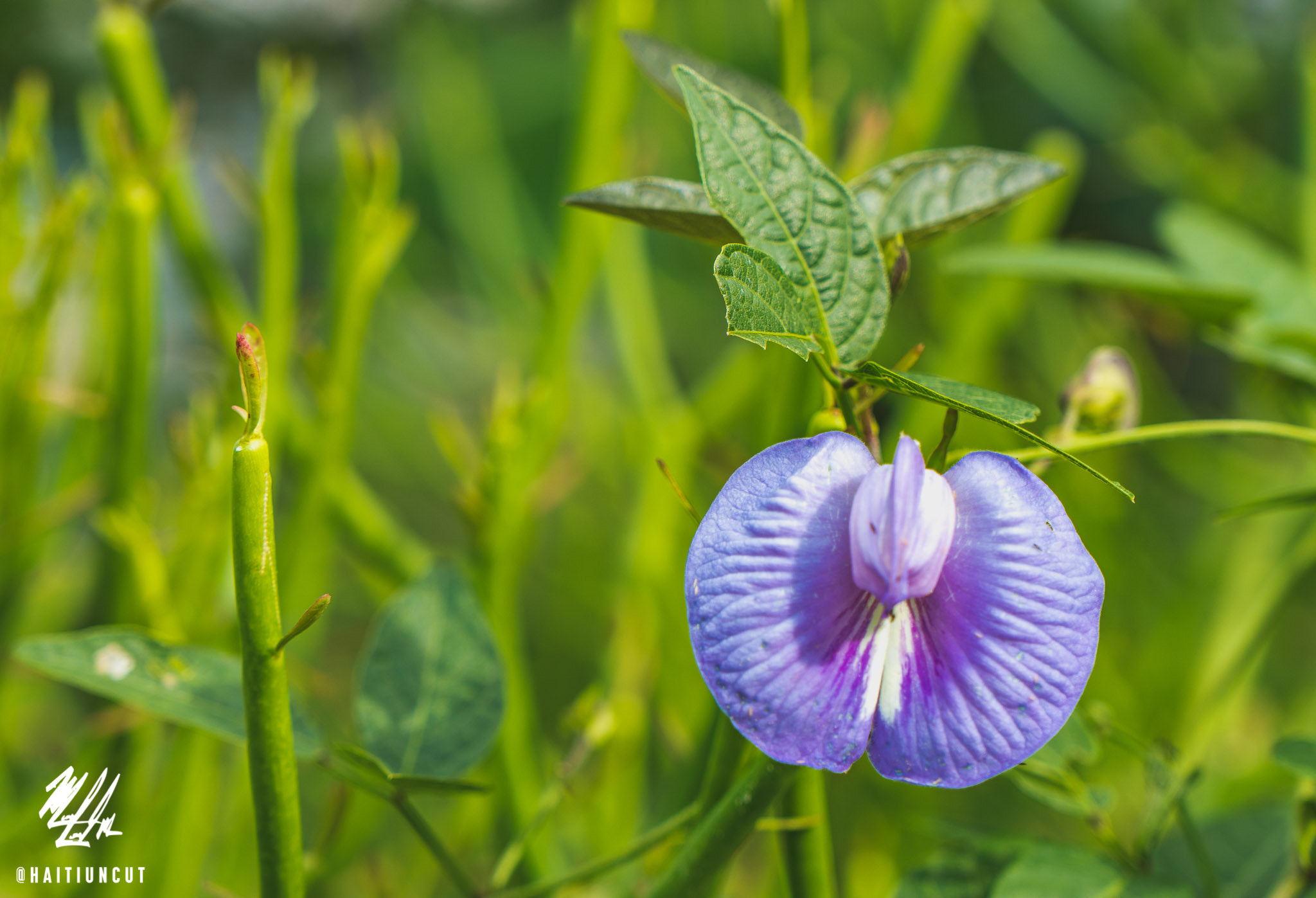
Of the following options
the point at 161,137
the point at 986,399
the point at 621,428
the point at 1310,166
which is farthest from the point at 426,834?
the point at 1310,166

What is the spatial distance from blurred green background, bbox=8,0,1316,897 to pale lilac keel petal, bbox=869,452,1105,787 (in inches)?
1.4

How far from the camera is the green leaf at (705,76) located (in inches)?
6.6

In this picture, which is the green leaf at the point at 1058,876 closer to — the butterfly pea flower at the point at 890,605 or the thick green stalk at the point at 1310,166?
the butterfly pea flower at the point at 890,605

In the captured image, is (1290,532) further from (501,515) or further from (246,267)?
(246,267)

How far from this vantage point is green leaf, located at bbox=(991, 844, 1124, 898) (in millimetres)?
165

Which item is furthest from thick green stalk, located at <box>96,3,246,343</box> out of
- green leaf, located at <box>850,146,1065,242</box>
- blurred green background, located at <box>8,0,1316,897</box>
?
green leaf, located at <box>850,146,1065,242</box>

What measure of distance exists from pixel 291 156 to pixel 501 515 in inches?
5.4

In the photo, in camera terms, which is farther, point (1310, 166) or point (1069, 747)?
point (1310, 166)

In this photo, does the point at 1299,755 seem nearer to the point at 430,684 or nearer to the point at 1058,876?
the point at 1058,876

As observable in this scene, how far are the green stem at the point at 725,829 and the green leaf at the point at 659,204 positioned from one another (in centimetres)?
8

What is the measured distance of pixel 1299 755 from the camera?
0.52ft

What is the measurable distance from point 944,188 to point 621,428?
37 cm

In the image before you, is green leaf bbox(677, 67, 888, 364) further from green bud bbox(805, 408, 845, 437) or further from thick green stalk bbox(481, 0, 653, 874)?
thick green stalk bbox(481, 0, 653, 874)

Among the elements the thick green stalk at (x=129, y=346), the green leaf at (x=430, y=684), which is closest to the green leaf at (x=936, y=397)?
the green leaf at (x=430, y=684)
